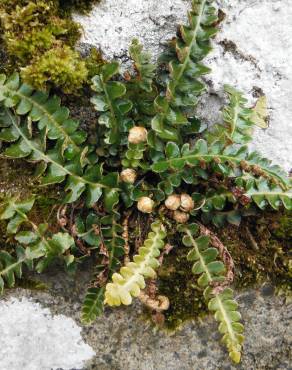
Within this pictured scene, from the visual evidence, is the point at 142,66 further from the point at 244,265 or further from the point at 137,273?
the point at 244,265

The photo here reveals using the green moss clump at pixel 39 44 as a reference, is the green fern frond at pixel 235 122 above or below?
below

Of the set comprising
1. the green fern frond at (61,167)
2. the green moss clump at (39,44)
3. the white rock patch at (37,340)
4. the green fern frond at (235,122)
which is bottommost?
the white rock patch at (37,340)

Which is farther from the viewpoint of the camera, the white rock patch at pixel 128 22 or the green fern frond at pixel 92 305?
the white rock patch at pixel 128 22

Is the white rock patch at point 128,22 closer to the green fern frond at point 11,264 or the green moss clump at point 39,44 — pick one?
the green moss clump at point 39,44

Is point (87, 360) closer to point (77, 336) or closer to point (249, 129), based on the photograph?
point (77, 336)

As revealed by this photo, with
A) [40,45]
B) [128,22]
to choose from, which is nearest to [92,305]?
[40,45]

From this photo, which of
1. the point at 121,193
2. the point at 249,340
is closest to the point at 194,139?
the point at 121,193

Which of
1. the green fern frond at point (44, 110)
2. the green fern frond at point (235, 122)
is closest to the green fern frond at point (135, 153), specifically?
the green fern frond at point (44, 110)
